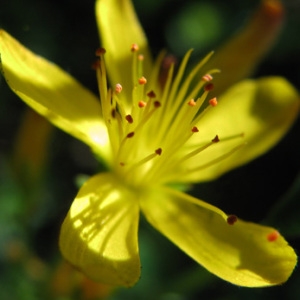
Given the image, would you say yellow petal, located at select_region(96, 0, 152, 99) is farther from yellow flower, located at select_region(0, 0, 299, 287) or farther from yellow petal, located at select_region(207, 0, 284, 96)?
yellow petal, located at select_region(207, 0, 284, 96)

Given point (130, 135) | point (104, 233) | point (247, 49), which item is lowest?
point (104, 233)

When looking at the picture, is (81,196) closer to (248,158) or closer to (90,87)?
(248,158)

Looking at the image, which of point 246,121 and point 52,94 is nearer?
point 52,94

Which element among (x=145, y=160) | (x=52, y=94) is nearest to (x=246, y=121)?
(x=145, y=160)

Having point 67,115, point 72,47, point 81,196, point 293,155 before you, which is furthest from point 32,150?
point 293,155

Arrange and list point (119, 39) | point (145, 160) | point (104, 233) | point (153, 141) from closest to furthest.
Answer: point (104, 233) → point (145, 160) → point (153, 141) → point (119, 39)

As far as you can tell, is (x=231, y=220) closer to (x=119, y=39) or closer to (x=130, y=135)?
(x=130, y=135)

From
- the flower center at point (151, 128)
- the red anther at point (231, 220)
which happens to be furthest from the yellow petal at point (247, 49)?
the red anther at point (231, 220)
